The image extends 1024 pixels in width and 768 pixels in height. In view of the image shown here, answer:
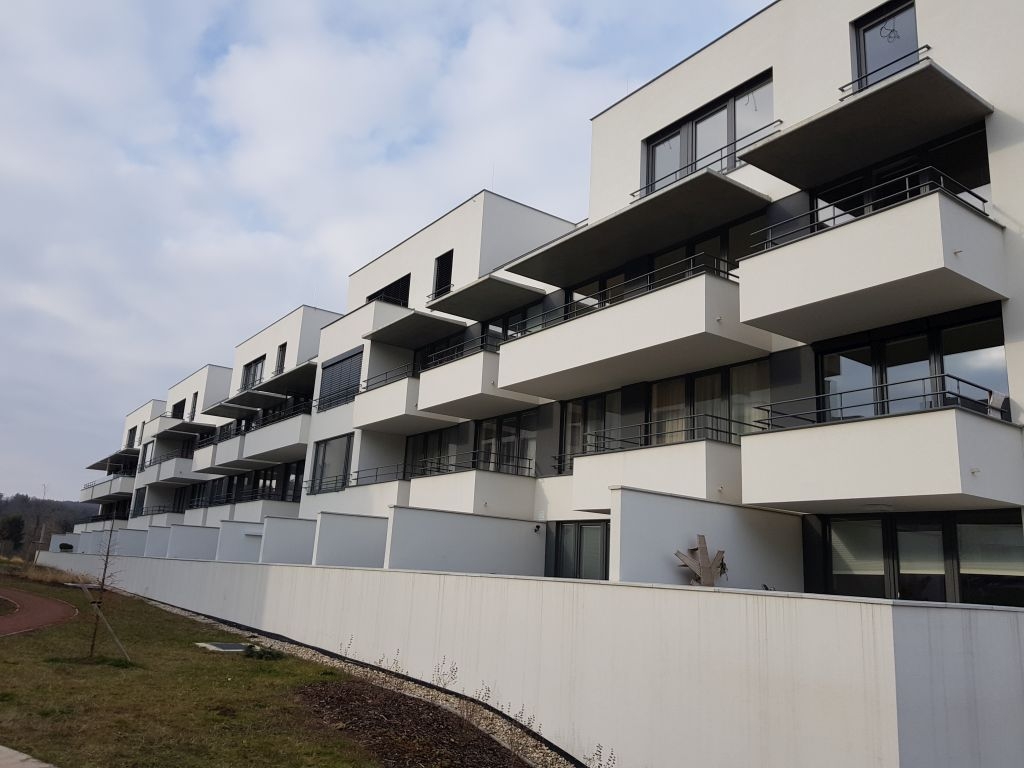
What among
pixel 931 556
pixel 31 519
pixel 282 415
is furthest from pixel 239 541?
pixel 31 519

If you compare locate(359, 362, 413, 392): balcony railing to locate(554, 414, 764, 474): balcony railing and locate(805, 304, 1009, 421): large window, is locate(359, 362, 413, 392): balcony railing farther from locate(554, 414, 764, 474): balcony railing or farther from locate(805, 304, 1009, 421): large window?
locate(805, 304, 1009, 421): large window

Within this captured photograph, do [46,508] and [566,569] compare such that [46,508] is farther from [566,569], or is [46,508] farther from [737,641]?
[737,641]

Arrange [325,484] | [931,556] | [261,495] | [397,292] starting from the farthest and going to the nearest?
[261,495], [325,484], [397,292], [931,556]

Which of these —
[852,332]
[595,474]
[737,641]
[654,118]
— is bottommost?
[737,641]

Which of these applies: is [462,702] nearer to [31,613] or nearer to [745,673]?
[745,673]

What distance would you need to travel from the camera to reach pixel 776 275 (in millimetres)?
13188

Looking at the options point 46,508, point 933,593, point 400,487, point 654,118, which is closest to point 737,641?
point 933,593

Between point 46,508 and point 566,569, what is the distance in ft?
403

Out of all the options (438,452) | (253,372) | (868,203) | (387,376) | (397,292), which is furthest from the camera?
(253,372)

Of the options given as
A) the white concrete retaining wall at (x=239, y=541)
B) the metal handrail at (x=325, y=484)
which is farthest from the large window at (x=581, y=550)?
the white concrete retaining wall at (x=239, y=541)

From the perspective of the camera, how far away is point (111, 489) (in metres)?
61.8

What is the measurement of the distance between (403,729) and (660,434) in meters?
8.52

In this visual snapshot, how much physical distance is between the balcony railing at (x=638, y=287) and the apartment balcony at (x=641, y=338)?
3 centimetres

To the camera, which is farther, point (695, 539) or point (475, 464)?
point (475, 464)
